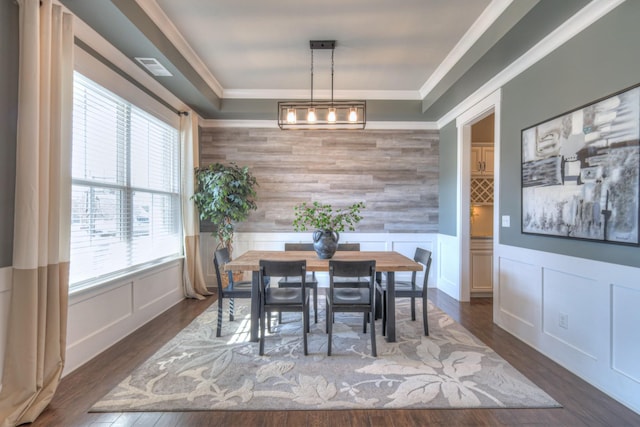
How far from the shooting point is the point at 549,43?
2594 mm

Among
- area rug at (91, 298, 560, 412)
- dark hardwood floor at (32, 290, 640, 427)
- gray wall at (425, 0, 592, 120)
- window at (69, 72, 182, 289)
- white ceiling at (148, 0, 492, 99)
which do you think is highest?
white ceiling at (148, 0, 492, 99)

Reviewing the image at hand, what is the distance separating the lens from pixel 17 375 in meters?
1.88

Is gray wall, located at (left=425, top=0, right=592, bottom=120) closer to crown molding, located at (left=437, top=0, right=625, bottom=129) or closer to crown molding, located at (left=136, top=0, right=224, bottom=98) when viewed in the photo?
crown molding, located at (left=437, top=0, right=625, bottom=129)

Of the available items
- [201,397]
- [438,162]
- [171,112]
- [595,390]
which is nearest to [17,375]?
[201,397]

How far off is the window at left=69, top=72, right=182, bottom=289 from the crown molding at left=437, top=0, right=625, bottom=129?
12.8ft

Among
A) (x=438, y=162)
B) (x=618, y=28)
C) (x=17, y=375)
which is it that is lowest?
(x=17, y=375)

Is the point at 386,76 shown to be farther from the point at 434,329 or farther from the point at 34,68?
the point at 34,68

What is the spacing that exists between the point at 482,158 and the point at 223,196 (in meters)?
4.10

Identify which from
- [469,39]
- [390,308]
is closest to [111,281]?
[390,308]

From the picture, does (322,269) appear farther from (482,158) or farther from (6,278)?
(482,158)

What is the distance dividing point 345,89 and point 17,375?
4453 mm

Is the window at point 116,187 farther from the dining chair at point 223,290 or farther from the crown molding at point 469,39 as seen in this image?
the crown molding at point 469,39

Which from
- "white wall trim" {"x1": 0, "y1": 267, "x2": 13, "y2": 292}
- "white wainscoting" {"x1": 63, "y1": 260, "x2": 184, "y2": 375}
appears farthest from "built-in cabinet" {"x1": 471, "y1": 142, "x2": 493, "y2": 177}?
"white wall trim" {"x1": 0, "y1": 267, "x2": 13, "y2": 292}

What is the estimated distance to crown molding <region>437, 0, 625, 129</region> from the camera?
2135mm
